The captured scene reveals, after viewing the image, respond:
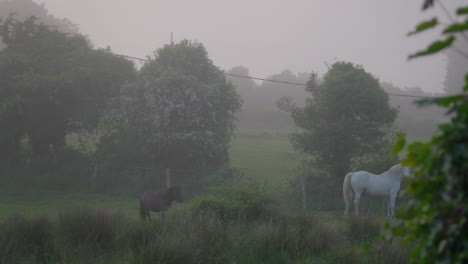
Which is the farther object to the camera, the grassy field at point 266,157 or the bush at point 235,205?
the grassy field at point 266,157

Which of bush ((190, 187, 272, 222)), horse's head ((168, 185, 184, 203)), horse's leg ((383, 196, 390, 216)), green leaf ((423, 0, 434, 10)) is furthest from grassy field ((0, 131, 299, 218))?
green leaf ((423, 0, 434, 10))

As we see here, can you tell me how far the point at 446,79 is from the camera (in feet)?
250

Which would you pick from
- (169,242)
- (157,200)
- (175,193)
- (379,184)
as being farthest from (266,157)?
(169,242)

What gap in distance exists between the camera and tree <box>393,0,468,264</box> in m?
1.75

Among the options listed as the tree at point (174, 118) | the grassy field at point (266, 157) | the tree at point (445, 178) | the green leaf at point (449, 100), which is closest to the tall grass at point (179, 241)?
the tree at point (445, 178)

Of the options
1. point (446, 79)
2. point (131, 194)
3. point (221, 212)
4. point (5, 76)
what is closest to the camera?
point (221, 212)

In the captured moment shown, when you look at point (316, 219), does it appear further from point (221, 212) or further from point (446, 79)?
point (446, 79)

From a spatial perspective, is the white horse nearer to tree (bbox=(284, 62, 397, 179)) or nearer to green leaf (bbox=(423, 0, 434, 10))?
tree (bbox=(284, 62, 397, 179))

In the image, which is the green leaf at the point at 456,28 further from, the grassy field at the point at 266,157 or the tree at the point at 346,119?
the grassy field at the point at 266,157

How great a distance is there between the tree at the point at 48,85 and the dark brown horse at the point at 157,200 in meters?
10.2

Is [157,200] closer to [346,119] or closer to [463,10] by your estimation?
[346,119]

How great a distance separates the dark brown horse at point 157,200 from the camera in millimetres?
12094

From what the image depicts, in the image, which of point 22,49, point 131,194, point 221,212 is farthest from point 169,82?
point 221,212

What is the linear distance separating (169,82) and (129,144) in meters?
3.44
